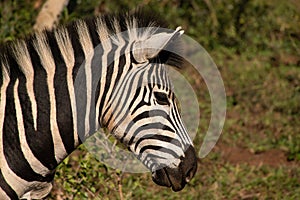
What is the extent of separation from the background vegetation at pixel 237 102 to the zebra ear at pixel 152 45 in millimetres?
1830

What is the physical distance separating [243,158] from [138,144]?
418 cm

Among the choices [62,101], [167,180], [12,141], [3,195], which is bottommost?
[167,180]

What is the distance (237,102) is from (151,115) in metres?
5.79

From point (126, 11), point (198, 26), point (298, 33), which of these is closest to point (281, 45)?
point (298, 33)

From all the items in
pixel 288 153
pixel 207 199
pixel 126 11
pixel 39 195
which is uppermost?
pixel 126 11

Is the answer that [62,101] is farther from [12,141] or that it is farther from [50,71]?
[12,141]

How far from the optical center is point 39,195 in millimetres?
5156

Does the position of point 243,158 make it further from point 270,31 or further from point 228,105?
point 270,31

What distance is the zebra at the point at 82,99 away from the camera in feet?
15.8

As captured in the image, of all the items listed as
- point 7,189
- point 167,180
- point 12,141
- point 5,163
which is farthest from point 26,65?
point 167,180

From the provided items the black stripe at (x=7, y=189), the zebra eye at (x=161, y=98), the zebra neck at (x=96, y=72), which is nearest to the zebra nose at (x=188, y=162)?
the zebra eye at (x=161, y=98)

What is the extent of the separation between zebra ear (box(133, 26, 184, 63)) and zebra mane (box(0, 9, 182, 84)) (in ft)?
0.27

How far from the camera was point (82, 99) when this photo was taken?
4820mm

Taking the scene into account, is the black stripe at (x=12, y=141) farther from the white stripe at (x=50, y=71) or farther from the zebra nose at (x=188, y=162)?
the zebra nose at (x=188, y=162)
